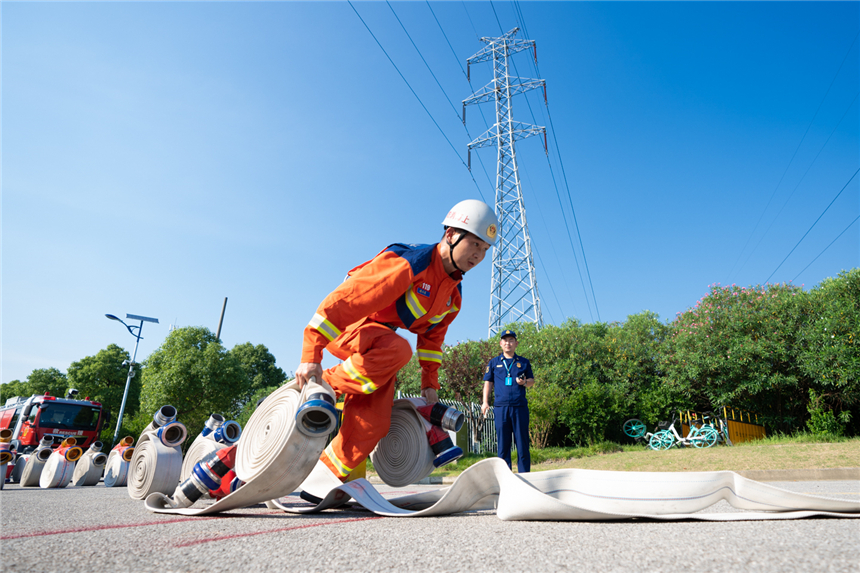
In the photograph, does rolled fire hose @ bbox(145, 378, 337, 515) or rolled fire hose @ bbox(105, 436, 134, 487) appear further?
rolled fire hose @ bbox(105, 436, 134, 487)

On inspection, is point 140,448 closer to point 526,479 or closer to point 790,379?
point 526,479

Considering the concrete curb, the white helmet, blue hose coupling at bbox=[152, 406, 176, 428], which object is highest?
the white helmet

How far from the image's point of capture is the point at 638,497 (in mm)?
2229

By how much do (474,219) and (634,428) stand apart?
48.6ft

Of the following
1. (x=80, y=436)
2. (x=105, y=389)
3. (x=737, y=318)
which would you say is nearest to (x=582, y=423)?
(x=737, y=318)

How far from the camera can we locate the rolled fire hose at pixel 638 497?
7.08ft

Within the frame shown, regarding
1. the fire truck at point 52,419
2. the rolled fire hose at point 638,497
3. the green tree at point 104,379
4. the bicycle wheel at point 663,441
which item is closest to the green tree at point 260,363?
the green tree at point 104,379

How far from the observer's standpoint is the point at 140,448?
14.0 ft

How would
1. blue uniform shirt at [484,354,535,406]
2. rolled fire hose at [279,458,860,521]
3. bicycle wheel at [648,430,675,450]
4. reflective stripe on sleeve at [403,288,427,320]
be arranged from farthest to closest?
bicycle wheel at [648,430,675,450]
blue uniform shirt at [484,354,535,406]
reflective stripe on sleeve at [403,288,427,320]
rolled fire hose at [279,458,860,521]

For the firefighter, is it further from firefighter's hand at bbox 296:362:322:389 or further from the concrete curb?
the concrete curb

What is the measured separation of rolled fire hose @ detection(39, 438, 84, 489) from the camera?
709 centimetres

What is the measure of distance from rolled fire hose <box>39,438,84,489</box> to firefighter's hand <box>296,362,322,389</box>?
21.2 ft

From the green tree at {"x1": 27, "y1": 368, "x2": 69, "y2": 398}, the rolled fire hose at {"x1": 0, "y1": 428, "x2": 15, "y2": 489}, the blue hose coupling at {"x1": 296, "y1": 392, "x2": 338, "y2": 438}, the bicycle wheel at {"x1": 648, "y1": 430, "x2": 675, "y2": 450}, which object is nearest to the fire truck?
A: the rolled fire hose at {"x1": 0, "y1": 428, "x2": 15, "y2": 489}

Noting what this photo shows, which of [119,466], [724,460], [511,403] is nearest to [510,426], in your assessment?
[511,403]
